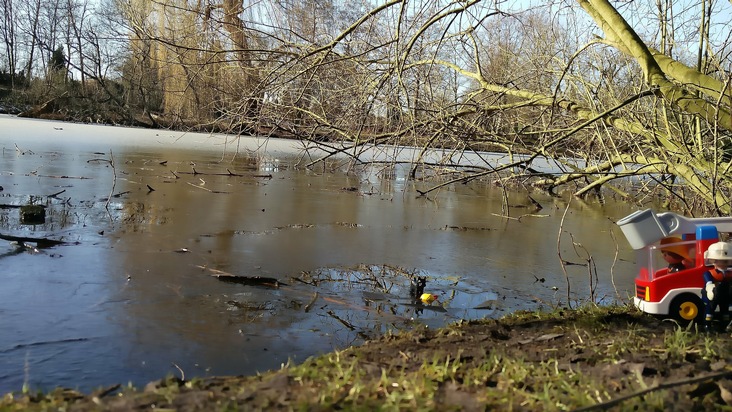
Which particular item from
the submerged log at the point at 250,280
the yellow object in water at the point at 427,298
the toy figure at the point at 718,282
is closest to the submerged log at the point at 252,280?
the submerged log at the point at 250,280

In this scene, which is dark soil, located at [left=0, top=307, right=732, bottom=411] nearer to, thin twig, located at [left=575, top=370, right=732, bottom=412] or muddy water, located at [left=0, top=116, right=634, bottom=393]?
thin twig, located at [left=575, top=370, right=732, bottom=412]

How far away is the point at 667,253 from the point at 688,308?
0.30m

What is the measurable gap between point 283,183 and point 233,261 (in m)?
6.01

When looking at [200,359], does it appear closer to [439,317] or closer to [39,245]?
[439,317]

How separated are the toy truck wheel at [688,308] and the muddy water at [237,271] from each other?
1.04 metres

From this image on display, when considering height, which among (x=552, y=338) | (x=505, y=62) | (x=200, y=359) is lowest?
(x=200, y=359)

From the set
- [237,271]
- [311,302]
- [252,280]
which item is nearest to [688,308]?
[311,302]

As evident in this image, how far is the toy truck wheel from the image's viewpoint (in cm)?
305

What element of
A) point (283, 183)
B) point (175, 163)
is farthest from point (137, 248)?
point (175, 163)

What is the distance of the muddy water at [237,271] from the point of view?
117 inches

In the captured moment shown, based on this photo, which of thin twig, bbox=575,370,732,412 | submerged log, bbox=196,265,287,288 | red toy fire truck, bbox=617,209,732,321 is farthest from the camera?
submerged log, bbox=196,265,287,288

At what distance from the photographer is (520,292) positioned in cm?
442

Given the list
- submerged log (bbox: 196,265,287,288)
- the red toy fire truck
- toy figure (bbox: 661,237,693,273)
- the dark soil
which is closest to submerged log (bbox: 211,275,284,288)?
submerged log (bbox: 196,265,287,288)

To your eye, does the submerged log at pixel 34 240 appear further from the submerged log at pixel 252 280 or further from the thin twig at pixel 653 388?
the thin twig at pixel 653 388
